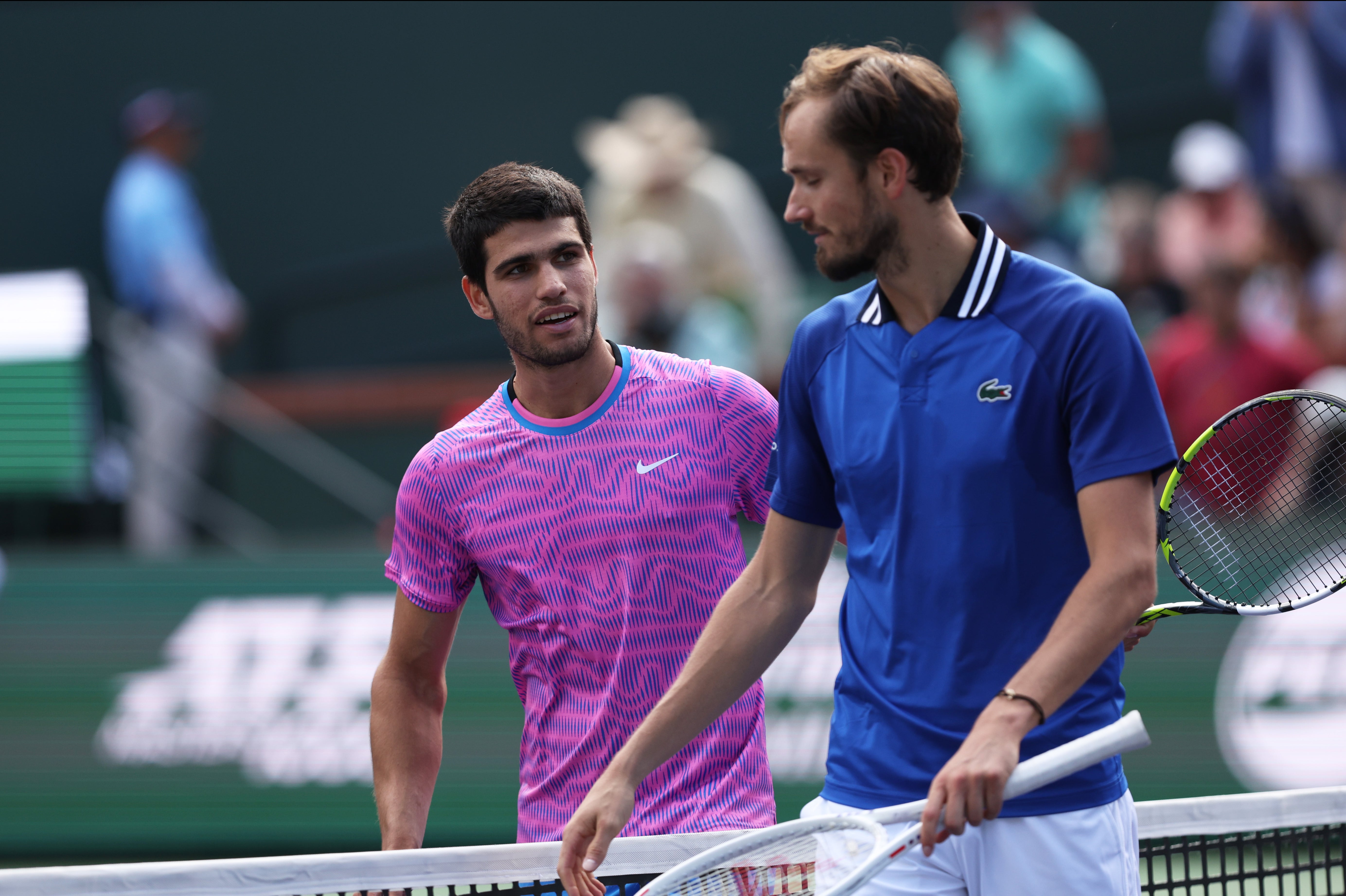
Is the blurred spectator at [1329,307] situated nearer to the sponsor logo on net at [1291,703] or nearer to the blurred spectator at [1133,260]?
the blurred spectator at [1133,260]

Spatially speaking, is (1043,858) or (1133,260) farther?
(1133,260)

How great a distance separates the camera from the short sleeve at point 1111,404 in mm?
2289

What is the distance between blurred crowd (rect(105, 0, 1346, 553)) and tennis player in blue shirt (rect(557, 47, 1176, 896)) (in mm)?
4336

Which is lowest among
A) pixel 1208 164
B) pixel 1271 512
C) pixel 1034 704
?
pixel 1034 704

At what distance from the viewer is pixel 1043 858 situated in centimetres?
245

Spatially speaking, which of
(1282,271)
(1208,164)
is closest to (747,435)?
(1282,271)

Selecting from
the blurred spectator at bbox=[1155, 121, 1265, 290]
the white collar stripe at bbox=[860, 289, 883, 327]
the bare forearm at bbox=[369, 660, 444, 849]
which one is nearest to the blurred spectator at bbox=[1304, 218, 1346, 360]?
the blurred spectator at bbox=[1155, 121, 1265, 290]

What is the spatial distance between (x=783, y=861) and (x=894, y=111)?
45.9 inches

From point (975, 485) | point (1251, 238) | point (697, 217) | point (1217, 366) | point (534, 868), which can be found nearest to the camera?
point (975, 485)

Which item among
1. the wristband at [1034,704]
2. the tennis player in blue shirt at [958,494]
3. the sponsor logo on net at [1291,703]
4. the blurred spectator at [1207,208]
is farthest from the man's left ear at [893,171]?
the blurred spectator at [1207,208]

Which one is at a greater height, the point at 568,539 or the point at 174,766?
the point at 568,539

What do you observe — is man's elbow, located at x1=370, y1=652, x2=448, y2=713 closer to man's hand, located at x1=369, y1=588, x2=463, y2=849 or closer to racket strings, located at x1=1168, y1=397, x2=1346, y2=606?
man's hand, located at x1=369, y1=588, x2=463, y2=849

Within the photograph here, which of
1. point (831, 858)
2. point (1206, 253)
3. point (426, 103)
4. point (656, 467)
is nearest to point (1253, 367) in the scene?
point (1206, 253)

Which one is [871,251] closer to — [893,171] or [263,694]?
[893,171]
